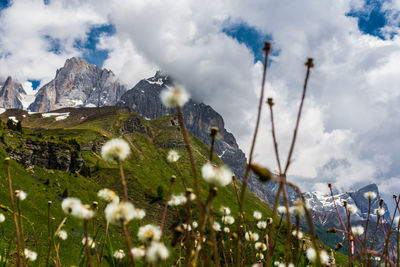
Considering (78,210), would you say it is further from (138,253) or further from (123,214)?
(138,253)

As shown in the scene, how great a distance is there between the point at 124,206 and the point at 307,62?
168 cm

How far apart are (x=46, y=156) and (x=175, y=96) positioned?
132 meters

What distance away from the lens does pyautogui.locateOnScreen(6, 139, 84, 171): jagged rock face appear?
108 meters

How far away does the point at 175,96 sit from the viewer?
242cm

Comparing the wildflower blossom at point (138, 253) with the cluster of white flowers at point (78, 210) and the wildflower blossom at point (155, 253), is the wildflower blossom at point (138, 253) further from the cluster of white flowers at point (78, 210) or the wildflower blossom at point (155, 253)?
the wildflower blossom at point (155, 253)

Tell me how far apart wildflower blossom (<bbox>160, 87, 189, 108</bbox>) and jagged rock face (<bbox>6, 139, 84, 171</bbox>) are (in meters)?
122

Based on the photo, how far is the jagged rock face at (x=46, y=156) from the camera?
354 ft

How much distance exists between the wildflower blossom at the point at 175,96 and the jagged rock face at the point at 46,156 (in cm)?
12169

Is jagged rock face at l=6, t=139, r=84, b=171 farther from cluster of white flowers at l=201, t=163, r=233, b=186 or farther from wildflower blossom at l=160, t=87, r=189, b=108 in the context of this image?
cluster of white flowers at l=201, t=163, r=233, b=186

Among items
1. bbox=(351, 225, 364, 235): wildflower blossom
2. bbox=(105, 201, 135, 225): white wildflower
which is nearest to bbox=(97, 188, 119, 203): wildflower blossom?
bbox=(105, 201, 135, 225): white wildflower

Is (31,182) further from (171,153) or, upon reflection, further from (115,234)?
(171,153)

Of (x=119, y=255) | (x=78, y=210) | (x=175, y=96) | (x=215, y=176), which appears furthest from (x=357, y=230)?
(x=78, y=210)

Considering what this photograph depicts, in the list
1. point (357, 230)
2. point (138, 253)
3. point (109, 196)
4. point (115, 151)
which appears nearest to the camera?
point (115, 151)

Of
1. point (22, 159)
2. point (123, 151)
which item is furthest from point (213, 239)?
point (22, 159)
